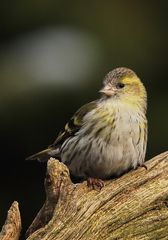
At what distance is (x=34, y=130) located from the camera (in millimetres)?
16109

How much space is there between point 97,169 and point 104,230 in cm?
127

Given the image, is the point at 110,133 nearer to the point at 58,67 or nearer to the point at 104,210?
the point at 104,210

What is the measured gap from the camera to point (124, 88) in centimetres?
1112

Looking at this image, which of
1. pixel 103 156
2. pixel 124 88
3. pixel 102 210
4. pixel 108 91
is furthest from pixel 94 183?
pixel 124 88

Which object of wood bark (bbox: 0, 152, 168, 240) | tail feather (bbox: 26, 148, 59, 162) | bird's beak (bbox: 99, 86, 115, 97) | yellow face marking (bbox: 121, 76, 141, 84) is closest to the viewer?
wood bark (bbox: 0, 152, 168, 240)

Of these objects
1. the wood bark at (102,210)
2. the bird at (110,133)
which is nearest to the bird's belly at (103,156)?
the bird at (110,133)

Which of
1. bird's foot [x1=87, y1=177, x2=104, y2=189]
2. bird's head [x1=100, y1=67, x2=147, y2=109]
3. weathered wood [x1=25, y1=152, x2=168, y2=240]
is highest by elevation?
bird's head [x1=100, y1=67, x2=147, y2=109]

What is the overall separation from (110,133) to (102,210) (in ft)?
3.84

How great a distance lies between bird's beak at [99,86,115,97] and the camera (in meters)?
11.0

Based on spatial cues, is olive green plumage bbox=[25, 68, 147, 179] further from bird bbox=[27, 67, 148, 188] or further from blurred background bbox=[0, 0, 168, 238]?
blurred background bbox=[0, 0, 168, 238]

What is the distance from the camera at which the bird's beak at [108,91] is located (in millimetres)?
10953

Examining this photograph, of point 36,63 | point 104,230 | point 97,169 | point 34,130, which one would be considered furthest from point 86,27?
point 104,230

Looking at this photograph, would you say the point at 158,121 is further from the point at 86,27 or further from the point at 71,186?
the point at 71,186

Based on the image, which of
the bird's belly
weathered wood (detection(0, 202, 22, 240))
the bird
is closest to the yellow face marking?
the bird
